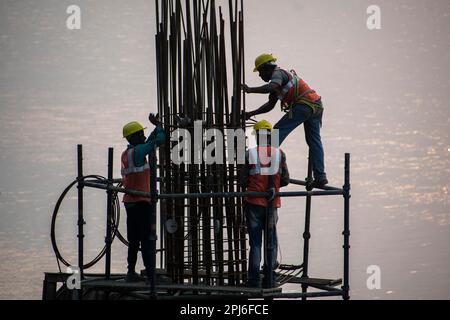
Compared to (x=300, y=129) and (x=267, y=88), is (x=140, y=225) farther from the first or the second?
(x=300, y=129)

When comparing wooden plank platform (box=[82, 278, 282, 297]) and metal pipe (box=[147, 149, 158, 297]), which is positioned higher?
metal pipe (box=[147, 149, 158, 297])

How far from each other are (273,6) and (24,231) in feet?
294

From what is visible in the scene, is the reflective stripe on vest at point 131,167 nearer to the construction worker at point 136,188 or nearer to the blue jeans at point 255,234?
the construction worker at point 136,188

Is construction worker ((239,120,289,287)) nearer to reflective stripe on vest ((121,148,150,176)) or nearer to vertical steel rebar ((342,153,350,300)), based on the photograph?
vertical steel rebar ((342,153,350,300))

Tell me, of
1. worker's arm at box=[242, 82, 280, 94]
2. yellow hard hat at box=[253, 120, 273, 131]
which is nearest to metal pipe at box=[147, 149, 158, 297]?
yellow hard hat at box=[253, 120, 273, 131]

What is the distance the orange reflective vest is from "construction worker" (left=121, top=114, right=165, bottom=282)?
1793 mm

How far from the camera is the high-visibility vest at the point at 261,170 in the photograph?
17312mm

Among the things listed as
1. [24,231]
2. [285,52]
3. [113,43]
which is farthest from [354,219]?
[113,43]

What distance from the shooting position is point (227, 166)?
18047 mm

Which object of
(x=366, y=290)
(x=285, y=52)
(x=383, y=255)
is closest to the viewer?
(x=366, y=290)

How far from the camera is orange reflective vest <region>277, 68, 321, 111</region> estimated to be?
1850cm
